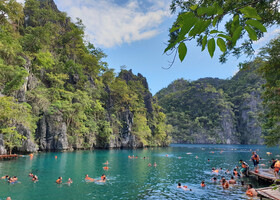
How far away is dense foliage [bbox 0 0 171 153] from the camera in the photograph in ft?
78.9

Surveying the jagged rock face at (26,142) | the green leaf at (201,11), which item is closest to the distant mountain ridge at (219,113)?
the jagged rock face at (26,142)

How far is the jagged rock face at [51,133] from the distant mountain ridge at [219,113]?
2990 inches

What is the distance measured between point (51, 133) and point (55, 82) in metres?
9.86

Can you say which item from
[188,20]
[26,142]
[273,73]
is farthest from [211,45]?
[26,142]

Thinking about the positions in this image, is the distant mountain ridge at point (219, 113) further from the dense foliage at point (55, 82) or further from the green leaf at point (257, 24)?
the green leaf at point (257, 24)

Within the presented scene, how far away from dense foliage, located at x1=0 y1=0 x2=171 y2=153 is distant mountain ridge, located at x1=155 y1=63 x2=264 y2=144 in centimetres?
5157

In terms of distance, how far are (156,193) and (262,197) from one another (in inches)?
238

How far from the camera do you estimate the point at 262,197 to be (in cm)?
1031

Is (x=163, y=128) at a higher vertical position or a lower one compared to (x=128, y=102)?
lower

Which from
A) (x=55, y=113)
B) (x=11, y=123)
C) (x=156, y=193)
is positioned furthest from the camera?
(x=55, y=113)

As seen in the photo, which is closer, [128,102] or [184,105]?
[128,102]

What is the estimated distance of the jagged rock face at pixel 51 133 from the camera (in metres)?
31.6

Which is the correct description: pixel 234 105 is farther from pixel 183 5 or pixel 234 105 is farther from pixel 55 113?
pixel 183 5

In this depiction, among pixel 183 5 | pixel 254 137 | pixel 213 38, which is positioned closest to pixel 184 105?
pixel 254 137
